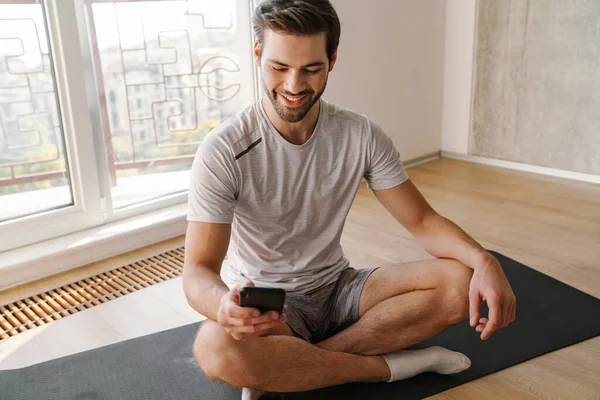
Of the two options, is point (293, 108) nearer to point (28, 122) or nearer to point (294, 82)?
point (294, 82)

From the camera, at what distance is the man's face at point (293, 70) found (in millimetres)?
1396

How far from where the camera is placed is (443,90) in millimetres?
3986

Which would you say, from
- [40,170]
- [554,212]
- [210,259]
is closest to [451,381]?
[210,259]

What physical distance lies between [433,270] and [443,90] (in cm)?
271

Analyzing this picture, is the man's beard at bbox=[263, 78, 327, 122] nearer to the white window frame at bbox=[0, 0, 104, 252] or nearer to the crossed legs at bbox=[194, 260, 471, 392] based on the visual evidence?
the crossed legs at bbox=[194, 260, 471, 392]

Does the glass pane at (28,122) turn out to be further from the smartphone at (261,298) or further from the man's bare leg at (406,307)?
the smartphone at (261,298)

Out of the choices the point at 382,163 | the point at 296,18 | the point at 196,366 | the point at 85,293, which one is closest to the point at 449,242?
the point at 382,163

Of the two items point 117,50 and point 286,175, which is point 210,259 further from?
point 117,50

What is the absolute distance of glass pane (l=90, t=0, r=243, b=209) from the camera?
2627 millimetres

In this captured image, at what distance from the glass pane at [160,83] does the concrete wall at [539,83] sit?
162 centimetres

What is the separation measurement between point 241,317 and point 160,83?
1923 mm

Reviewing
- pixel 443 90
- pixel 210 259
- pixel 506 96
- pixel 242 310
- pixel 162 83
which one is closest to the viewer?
pixel 242 310

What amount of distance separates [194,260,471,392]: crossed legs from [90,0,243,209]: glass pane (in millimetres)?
1590

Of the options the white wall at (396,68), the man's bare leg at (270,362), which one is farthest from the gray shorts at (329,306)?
the white wall at (396,68)
